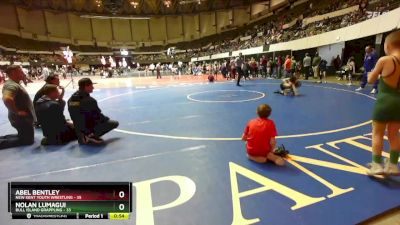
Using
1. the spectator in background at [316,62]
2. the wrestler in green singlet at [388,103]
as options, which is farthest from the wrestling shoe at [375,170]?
the spectator in background at [316,62]

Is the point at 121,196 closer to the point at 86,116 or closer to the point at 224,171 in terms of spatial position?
the point at 224,171

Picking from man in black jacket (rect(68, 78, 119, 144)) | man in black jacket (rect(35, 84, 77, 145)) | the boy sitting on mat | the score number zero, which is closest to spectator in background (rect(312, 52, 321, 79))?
the boy sitting on mat

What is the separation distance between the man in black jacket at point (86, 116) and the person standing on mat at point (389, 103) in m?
4.68

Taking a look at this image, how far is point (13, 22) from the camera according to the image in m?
46.1

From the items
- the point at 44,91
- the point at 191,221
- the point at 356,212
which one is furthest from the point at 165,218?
the point at 44,91

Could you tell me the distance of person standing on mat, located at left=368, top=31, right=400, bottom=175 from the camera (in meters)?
3.08

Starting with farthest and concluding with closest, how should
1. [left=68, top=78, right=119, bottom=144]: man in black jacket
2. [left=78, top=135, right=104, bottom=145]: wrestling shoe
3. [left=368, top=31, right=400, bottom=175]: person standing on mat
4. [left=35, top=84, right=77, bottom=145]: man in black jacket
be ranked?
[left=78, top=135, right=104, bottom=145]: wrestling shoe, [left=35, top=84, right=77, bottom=145]: man in black jacket, [left=68, top=78, right=119, bottom=144]: man in black jacket, [left=368, top=31, right=400, bottom=175]: person standing on mat

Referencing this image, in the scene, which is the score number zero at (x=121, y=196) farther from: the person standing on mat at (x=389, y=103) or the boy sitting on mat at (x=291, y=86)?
the boy sitting on mat at (x=291, y=86)

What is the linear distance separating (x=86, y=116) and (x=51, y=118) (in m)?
0.76

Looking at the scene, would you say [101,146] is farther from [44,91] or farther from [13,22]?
[13,22]

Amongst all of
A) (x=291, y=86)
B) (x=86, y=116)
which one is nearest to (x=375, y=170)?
(x=86, y=116)

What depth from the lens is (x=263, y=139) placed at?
3885 millimetres

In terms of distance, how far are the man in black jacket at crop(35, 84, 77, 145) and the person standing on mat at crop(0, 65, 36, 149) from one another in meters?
0.30

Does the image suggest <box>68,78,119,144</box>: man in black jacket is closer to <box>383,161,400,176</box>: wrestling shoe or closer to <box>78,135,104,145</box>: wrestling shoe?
<box>78,135,104,145</box>: wrestling shoe
